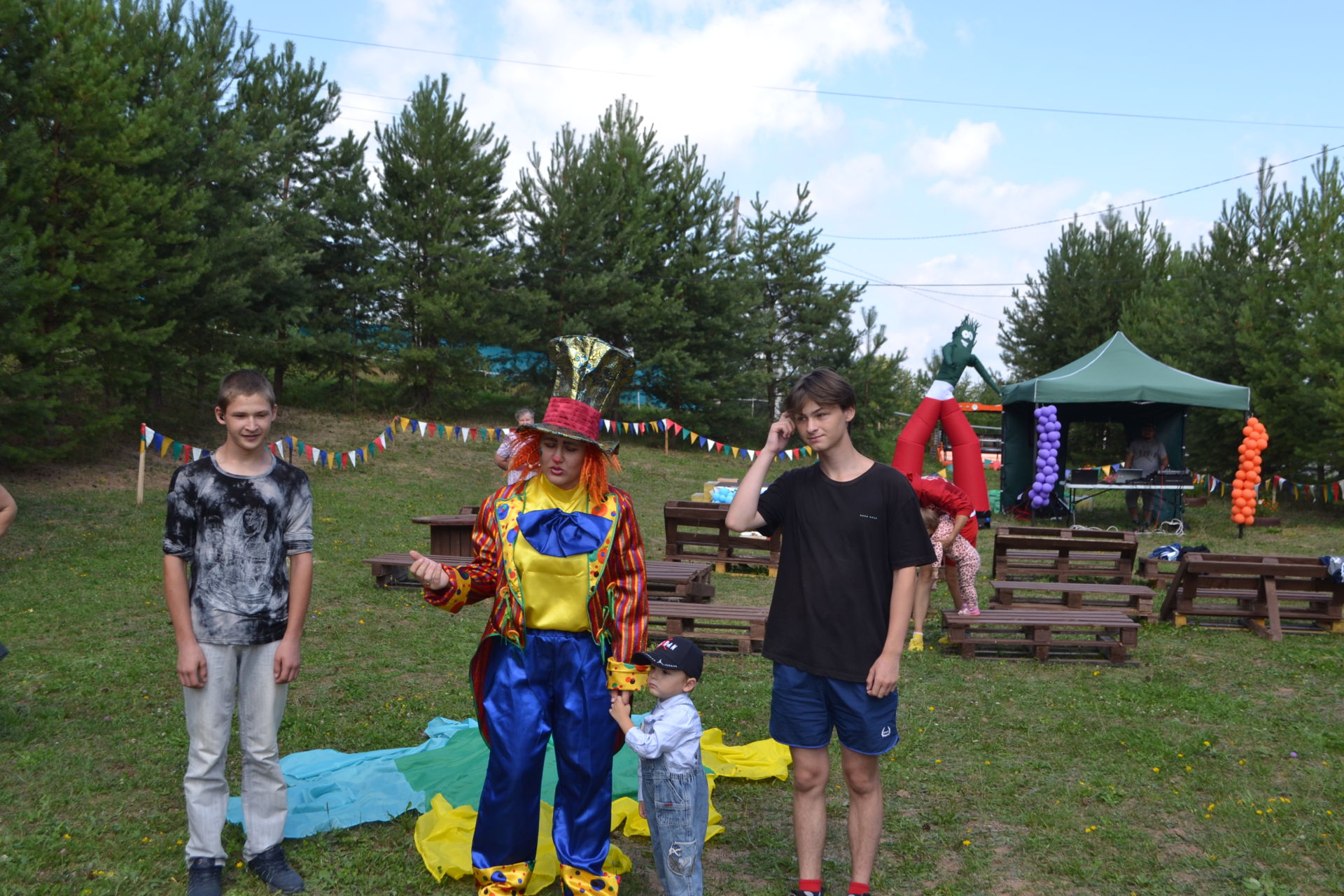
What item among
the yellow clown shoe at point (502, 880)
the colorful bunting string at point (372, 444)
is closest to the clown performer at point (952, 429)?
the colorful bunting string at point (372, 444)

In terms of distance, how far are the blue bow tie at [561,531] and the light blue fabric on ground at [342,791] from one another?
1.72 metres

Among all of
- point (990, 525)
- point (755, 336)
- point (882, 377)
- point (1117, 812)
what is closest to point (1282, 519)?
point (990, 525)

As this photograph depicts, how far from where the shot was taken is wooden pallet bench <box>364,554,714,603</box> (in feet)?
30.2

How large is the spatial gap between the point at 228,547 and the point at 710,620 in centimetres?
486

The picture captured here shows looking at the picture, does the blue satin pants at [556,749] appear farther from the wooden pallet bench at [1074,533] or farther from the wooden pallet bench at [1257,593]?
the wooden pallet bench at [1074,533]

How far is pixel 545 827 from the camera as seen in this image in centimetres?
415

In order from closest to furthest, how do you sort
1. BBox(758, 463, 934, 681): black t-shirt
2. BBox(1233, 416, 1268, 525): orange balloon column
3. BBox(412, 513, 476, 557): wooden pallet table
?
BBox(758, 463, 934, 681): black t-shirt → BBox(412, 513, 476, 557): wooden pallet table → BBox(1233, 416, 1268, 525): orange balloon column

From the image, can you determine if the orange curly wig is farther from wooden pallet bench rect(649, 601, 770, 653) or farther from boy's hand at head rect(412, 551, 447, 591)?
wooden pallet bench rect(649, 601, 770, 653)

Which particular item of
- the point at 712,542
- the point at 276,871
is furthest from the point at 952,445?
the point at 276,871

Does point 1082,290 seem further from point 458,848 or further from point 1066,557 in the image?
point 458,848

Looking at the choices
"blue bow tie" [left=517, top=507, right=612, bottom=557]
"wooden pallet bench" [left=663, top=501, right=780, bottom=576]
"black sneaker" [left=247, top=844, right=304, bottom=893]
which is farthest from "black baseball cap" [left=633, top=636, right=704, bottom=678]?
"wooden pallet bench" [left=663, top=501, right=780, bottom=576]

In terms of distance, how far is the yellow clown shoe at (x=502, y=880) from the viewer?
3463 mm

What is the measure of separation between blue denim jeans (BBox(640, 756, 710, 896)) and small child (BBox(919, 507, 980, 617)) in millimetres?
4854

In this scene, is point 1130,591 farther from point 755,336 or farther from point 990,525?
point 755,336
